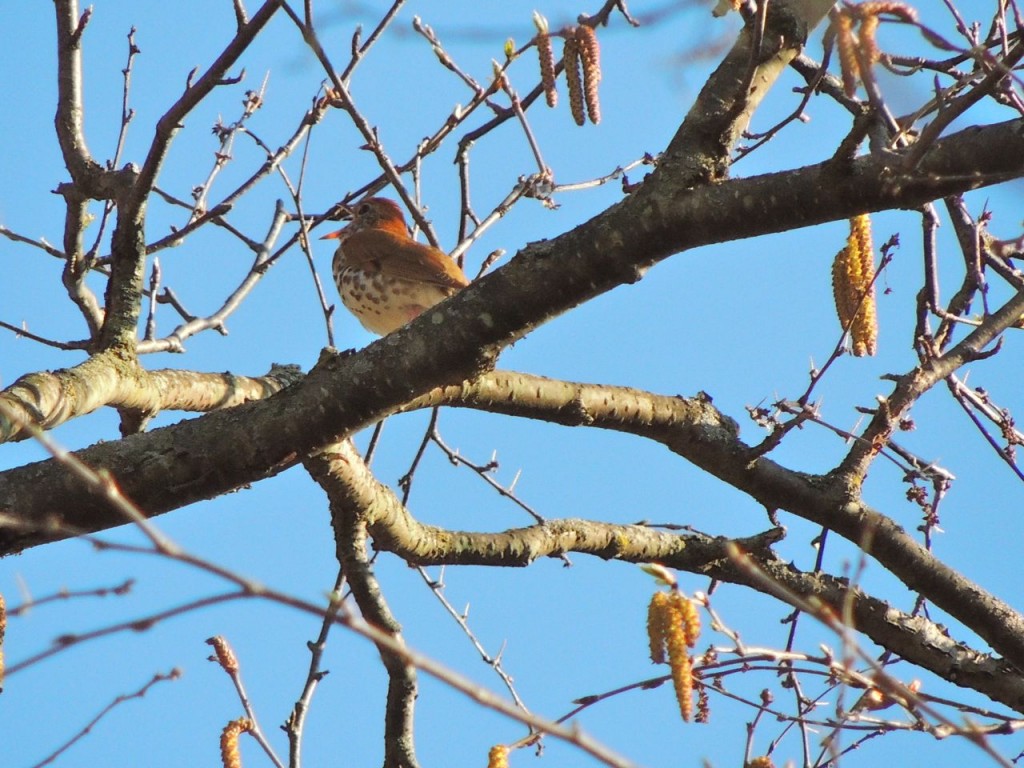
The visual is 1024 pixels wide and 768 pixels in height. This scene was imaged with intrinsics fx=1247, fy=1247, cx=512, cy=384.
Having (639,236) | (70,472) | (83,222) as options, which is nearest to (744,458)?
(639,236)

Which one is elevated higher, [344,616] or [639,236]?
[639,236]

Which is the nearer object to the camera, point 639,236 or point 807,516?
point 639,236

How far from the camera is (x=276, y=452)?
299 cm

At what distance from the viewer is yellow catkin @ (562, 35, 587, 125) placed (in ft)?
10.1

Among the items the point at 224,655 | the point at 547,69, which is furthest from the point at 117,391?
the point at 547,69

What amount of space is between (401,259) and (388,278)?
0.11 metres

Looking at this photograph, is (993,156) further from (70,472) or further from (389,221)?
(389,221)

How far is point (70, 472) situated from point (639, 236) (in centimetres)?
141

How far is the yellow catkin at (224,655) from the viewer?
342cm

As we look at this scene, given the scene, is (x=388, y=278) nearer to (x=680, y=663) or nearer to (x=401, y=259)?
(x=401, y=259)

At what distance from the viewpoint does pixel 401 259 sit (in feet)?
20.2

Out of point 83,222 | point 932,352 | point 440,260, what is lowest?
point 932,352

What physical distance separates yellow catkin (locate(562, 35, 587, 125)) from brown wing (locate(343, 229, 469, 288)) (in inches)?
86.2

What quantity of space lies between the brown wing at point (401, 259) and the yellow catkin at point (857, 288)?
2142 mm
